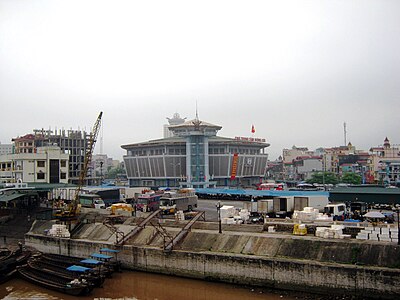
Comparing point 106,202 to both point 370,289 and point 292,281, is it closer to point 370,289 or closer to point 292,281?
point 292,281

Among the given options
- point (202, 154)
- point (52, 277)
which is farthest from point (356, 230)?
point (202, 154)

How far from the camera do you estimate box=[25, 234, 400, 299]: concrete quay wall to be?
940 inches

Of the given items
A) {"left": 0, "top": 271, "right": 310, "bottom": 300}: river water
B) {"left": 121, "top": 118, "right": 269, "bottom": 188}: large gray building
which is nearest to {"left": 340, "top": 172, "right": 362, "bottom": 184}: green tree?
{"left": 121, "top": 118, "right": 269, "bottom": 188}: large gray building

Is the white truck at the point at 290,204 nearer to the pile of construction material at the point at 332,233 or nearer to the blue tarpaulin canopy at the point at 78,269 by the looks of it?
the pile of construction material at the point at 332,233

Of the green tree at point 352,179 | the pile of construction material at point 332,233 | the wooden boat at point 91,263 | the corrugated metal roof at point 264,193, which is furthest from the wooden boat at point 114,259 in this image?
the green tree at point 352,179

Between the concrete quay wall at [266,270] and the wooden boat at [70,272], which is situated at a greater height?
the concrete quay wall at [266,270]

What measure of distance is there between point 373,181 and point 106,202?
84.6 m

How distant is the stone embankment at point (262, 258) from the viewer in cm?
2453

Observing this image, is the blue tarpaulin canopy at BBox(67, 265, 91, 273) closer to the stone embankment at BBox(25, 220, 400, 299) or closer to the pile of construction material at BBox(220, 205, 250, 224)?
the stone embankment at BBox(25, 220, 400, 299)

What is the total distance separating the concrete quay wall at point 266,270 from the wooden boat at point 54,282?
18.8 ft

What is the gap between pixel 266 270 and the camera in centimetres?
2764

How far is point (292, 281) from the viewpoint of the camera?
2650 cm

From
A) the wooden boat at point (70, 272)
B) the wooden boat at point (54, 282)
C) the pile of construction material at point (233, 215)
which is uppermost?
the pile of construction material at point (233, 215)

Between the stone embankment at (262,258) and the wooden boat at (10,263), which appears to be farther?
the wooden boat at (10,263)
